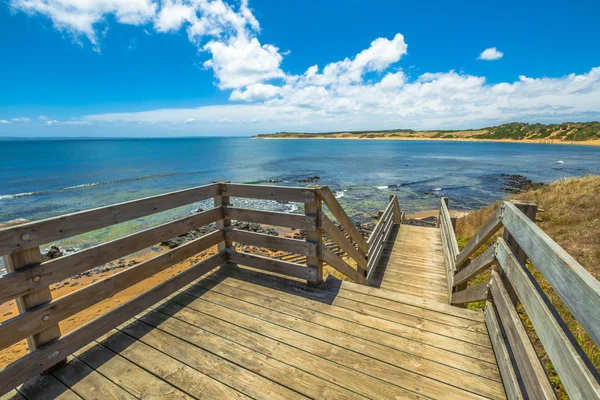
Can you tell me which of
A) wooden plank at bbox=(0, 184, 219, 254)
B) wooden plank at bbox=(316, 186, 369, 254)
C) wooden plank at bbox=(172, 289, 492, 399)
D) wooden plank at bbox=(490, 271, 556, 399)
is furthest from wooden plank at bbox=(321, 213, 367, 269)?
wooden plank at bbox=(490, 271, 556, 399)

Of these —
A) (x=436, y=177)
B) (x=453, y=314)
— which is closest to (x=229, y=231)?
(x=453, y=314)

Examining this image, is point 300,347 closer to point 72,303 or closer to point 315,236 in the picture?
point 315,236

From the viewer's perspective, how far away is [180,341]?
3045 mm

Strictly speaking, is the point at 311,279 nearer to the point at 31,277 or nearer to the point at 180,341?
the point at 180,341

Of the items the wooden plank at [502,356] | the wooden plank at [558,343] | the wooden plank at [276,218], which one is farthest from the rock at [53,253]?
the wooden plank at [558,343]

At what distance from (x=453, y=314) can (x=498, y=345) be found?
0.76m

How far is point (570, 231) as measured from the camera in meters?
7.82

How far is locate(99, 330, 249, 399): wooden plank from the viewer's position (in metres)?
2.44

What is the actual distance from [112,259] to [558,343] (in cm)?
365

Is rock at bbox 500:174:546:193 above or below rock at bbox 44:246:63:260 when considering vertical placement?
below

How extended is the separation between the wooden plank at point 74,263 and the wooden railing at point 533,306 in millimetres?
3559

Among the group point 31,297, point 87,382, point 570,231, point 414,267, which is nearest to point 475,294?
point 414,267

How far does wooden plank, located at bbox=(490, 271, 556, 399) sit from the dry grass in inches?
60.4

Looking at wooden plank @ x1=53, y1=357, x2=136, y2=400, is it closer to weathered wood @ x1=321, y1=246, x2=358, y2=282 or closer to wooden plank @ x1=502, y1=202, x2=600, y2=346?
weathered wood @ x1=321, y1=246, x2=358, y2=282
